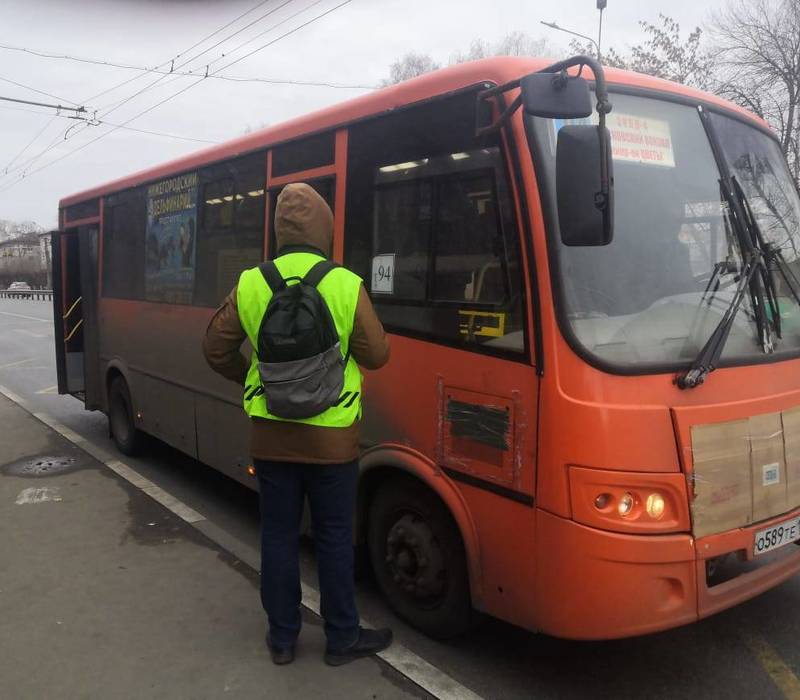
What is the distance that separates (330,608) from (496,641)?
88cm

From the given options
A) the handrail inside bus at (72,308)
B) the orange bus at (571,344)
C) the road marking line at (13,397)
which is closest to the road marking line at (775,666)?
the orange bus at (571,344)

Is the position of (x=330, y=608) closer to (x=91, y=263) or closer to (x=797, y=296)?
(x=797, y=296)

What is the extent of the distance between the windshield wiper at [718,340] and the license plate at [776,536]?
0.71 m

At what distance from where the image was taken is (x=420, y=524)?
11.0ft

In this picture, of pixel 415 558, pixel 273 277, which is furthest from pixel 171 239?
pixel 415 558

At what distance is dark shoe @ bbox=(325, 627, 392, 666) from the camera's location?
3193 millimetres

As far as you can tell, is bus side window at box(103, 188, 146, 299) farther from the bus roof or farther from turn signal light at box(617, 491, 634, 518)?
turn signal light at box(617, 491, 634, 518)

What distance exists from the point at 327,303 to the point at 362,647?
1604mm

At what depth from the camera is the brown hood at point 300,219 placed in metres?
2.94

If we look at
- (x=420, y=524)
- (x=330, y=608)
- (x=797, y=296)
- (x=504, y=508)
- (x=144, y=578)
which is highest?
(x=797, y=296)

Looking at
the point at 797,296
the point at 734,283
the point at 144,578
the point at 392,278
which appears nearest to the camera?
the point at 734,283

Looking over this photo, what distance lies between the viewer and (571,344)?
2.63 metres

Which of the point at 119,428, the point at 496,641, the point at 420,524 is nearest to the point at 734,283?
the point at 420,524

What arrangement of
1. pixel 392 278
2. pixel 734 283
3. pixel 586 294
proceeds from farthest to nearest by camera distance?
1. pixel 392 278
2. pixel 734 283
3. pixel 586 294
